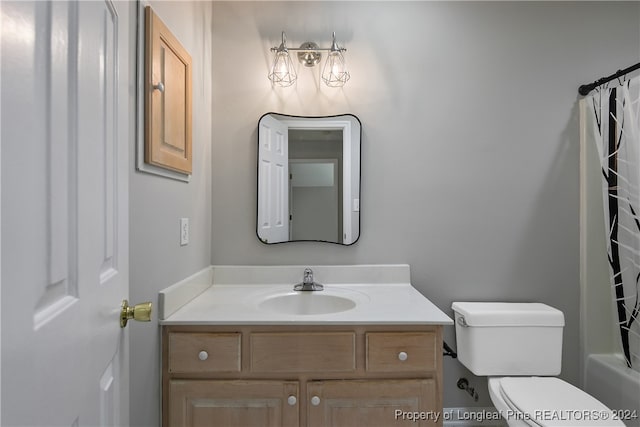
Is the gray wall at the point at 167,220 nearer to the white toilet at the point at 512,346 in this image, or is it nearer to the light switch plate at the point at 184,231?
the light switch plate at the point at 184,231

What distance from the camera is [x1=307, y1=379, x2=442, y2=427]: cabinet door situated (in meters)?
1.27

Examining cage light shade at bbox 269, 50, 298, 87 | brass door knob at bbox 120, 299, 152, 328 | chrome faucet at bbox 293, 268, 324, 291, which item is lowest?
chrome faucet at bbox 293, 268, 324, 291

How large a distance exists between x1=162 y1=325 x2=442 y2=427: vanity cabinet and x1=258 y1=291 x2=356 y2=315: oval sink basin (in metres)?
0.34

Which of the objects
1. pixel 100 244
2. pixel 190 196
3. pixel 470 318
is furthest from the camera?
pixel 470 318

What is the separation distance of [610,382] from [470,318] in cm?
78

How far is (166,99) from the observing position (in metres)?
1.24

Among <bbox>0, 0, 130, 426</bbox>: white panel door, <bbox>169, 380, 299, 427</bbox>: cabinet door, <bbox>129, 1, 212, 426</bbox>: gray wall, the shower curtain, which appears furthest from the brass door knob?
the shower curtain

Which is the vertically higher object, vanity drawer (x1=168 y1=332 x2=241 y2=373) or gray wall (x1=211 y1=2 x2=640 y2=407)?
gray wall (x1=211 y1=2 x2=640 y2=407)

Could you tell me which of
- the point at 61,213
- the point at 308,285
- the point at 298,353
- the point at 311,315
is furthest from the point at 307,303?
the point at 61,213

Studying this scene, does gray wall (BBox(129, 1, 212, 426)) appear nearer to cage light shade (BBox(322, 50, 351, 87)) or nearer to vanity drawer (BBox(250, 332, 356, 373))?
vanity drawer (BBox(250, 332, 356, 373))

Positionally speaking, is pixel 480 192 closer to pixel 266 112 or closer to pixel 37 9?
pixel 266 112

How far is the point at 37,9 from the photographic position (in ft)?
1.37

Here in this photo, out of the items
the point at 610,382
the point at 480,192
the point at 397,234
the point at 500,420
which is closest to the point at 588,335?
the point at 610,382

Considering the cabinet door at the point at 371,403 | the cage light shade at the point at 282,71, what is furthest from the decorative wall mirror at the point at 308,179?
the cabinet door at the point at 371,403
